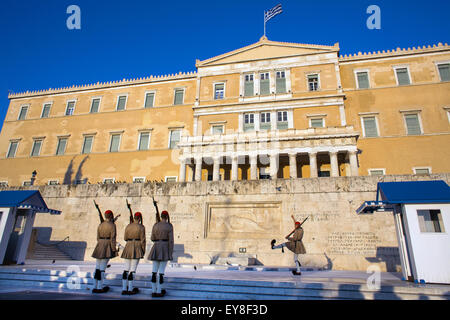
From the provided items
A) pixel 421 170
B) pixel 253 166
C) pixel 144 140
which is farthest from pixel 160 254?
pixel 144 140

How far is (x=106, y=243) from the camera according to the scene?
7188 millimetres

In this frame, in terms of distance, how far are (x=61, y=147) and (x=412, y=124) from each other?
36593mm

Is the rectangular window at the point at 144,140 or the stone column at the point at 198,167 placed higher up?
the rectangular window at the point at 144,140

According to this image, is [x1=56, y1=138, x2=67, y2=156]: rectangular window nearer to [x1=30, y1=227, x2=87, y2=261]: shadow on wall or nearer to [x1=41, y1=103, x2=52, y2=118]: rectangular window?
[x1=41, y1=103, x2=52, y2=118]: rectangular window

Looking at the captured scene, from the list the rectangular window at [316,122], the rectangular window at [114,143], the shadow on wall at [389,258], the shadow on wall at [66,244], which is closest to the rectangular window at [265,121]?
the rectangular window at [316,122]

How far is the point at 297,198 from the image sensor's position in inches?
559

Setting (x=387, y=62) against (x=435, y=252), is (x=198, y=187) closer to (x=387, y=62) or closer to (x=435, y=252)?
(x=435, y=252)

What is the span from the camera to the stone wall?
12.6 metres

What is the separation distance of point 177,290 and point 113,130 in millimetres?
28506

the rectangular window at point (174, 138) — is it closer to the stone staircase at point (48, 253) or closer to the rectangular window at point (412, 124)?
the stone staircase at point (48, 253)

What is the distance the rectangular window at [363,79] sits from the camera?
2717 centimetres

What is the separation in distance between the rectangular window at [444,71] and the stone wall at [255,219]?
17.0 m

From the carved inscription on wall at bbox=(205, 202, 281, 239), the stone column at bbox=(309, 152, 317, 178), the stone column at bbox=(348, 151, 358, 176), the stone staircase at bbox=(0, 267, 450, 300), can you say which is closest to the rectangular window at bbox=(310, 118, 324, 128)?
the stone column at bbox=(309, 152, 317, 178)

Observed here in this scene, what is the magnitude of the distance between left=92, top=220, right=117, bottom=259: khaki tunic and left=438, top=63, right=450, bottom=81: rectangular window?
30.4 m
